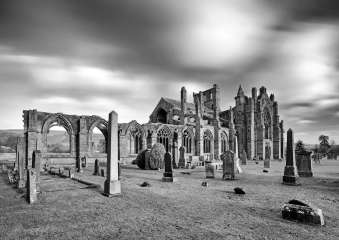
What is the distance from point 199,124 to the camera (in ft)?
102

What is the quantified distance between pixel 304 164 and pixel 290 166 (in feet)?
12.4

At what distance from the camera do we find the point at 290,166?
9.67 metres

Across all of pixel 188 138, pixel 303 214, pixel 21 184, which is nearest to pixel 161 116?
Result: pixel 188 138

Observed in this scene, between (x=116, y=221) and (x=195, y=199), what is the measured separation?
2.73 m

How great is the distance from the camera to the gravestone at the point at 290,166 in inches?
367

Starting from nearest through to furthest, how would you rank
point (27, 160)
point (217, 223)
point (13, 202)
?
1. point (217, 223)
2. point (13, 202)
3. point (27, 160)

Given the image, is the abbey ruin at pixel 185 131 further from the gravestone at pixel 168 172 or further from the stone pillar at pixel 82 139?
the gravestone at pixel 168 172

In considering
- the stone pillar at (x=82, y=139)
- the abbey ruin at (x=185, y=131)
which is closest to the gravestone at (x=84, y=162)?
the abbey ruin at (x=185, y=131)

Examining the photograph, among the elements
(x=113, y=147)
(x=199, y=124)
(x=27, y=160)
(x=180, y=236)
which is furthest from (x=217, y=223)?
(x=199, y=124)

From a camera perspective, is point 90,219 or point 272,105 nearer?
point 90,219

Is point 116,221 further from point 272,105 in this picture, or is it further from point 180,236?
point 272,105

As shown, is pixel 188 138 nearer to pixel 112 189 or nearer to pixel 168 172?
pixel 168 172

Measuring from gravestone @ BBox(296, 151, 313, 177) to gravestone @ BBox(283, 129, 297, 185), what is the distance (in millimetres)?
3131

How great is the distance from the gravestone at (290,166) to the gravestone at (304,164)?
10.3ft
